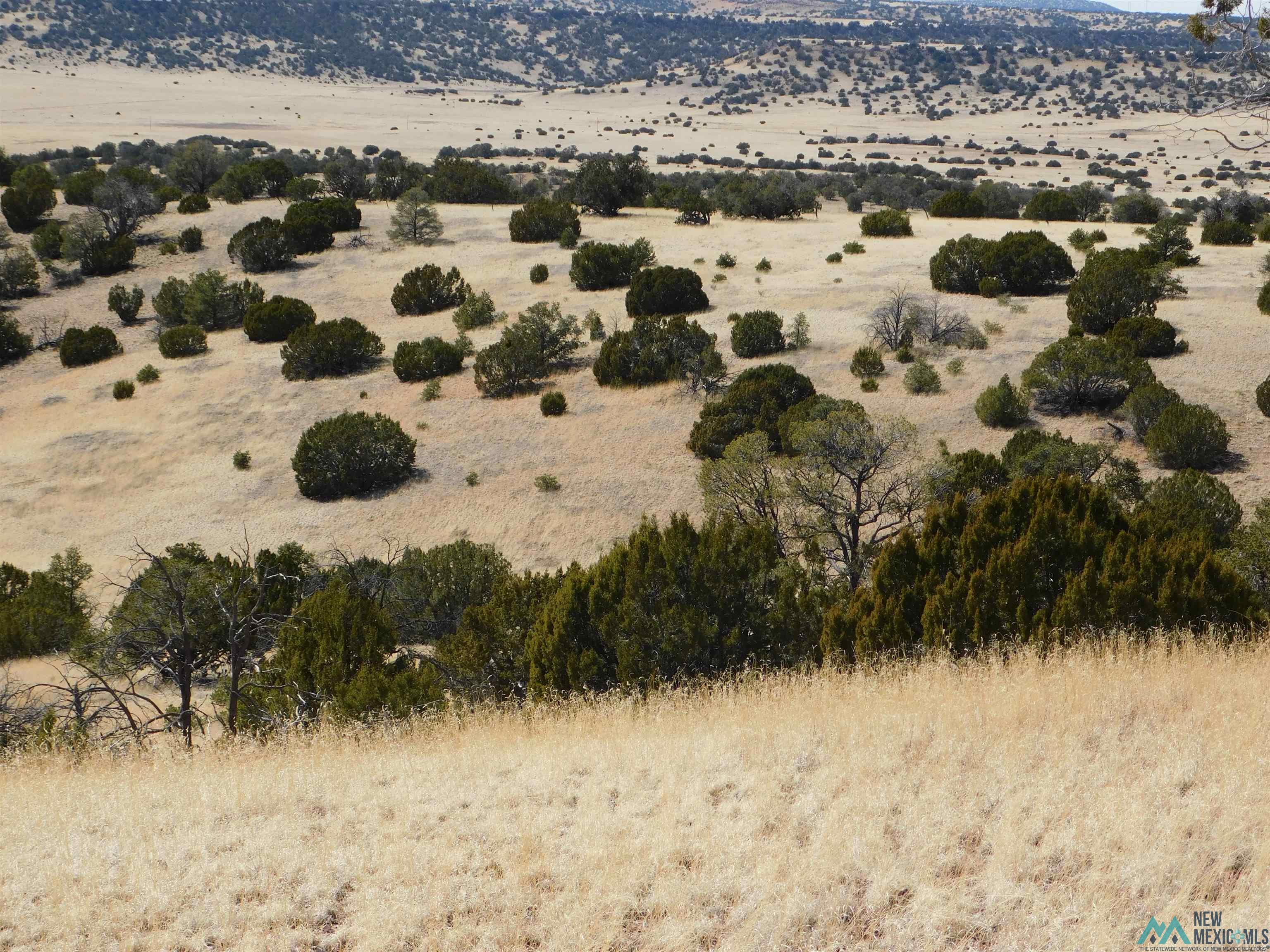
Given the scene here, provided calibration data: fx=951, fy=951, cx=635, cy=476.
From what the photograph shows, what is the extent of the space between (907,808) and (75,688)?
7471 millimetres

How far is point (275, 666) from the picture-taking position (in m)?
12.6

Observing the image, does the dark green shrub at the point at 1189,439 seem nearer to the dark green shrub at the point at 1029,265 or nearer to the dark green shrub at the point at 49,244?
the dark green shrub at the point at 1029,265

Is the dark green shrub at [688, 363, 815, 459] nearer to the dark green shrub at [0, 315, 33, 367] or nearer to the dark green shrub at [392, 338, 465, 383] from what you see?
the dark green shrub at [392, 338, 465, 383]

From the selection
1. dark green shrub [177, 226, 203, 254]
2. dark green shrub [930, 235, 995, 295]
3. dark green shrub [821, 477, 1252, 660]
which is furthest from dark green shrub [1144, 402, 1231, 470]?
dark green shrub [177, 226, 203, 254]

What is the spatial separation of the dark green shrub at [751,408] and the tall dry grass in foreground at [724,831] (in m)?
14.5

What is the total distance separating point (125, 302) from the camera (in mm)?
37906

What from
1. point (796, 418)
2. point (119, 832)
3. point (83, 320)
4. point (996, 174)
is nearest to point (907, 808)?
point (119, 832)

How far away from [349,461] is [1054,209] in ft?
110

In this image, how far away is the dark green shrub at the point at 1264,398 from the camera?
20.9 m

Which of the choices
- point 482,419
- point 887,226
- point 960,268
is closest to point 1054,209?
point 887,226

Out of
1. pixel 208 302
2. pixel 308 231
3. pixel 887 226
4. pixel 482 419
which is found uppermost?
pixel 887 226

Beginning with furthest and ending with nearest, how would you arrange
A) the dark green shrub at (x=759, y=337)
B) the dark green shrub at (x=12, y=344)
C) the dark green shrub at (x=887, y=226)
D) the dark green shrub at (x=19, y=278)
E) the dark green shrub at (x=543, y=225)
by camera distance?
the dark green shrub at (x=543, y=225)
the dark green shrub at (x=19, y=278)
the dark green shrub at (x=887, y=226)
the dark green shrub at (x=12, y=344)
the dark green shrub at (x=759, y=337)

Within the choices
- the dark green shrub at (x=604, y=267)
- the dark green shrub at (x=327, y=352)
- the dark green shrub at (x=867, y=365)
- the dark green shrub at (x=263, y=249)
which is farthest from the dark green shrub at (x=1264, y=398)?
the dark green shrub at (x=263, y=249)

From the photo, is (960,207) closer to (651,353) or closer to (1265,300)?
(1265,300)
